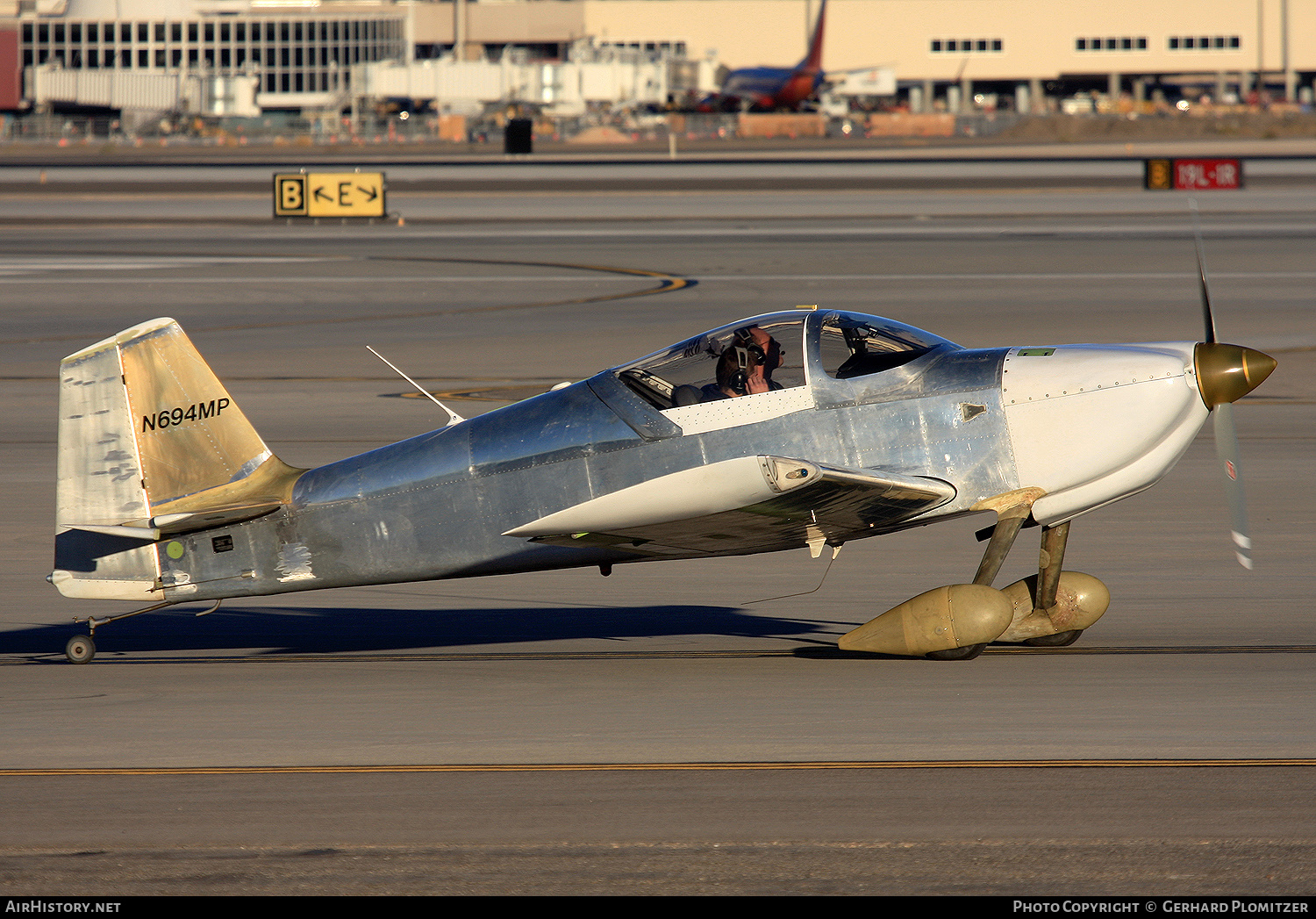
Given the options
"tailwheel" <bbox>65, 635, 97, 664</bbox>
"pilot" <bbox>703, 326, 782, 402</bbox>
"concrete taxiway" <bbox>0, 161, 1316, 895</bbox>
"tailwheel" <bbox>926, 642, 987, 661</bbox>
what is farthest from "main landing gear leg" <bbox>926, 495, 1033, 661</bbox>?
"tailwheel" <bbox>65, 635, 97, 664</bbox>

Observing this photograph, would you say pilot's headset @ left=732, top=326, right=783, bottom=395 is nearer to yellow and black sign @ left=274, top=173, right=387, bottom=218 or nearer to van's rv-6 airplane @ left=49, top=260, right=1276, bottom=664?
van's rv-6 airplane @ left=49, top=260, right=1276, bottom=664

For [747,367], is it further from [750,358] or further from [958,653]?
[958,653]

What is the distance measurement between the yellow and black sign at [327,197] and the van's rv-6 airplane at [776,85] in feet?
241

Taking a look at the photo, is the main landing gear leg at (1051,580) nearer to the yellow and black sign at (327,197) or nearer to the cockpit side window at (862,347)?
the cockpit side window at (862,347)

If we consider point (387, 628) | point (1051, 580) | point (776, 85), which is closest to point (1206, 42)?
point (776, 85)

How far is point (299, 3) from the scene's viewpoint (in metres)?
150

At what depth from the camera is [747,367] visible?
1021 centimetres

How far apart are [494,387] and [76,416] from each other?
535 inches

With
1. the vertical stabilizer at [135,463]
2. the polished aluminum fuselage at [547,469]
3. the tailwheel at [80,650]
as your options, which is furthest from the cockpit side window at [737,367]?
the tailwheel at [80,650]

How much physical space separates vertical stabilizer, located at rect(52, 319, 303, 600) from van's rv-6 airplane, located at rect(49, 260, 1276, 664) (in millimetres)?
13

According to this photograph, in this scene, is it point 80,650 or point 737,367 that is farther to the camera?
point 80,650

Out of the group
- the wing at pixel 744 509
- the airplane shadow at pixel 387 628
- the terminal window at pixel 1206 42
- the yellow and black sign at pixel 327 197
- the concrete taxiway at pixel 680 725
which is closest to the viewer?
the concrete taxiway at pixel 680 725

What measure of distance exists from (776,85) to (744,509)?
121501 millimetres

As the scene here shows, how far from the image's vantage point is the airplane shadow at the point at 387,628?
38.3ft
